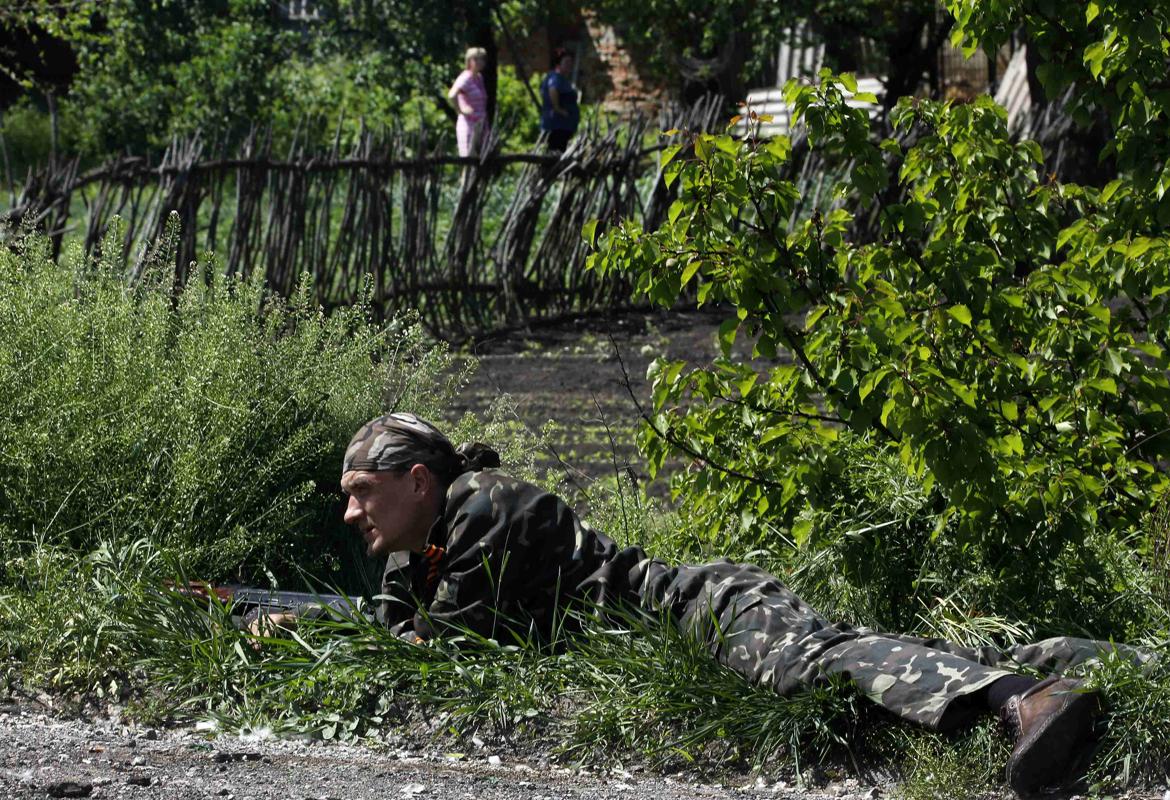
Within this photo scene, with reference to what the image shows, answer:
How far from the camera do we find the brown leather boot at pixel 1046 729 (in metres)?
3.40

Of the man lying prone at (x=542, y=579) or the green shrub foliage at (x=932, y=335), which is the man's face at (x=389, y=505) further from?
the green shrub foliage at (x=932, y=335)

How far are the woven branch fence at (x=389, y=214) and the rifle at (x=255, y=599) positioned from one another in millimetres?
4431

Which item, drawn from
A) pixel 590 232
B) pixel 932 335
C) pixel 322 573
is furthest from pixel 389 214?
pixel 932 335

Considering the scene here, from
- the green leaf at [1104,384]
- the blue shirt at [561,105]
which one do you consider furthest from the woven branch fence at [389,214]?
the green leaf at [1104,384]

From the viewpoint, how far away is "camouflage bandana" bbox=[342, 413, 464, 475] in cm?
418

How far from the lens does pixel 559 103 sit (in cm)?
1731

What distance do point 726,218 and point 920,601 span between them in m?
1.20

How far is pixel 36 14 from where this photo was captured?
16.0 m

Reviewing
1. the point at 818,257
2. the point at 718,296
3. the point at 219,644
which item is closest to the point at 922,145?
the point at 818,257

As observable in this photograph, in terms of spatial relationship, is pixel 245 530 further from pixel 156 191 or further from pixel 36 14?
pixel 36 14

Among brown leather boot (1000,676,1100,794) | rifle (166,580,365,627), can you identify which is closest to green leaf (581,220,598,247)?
rifle (166,580,365,627)

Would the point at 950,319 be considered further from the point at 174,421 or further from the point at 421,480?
the point at 174,421

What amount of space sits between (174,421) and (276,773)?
5.46 feet

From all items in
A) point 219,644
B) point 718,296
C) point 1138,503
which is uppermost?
point 718,296
